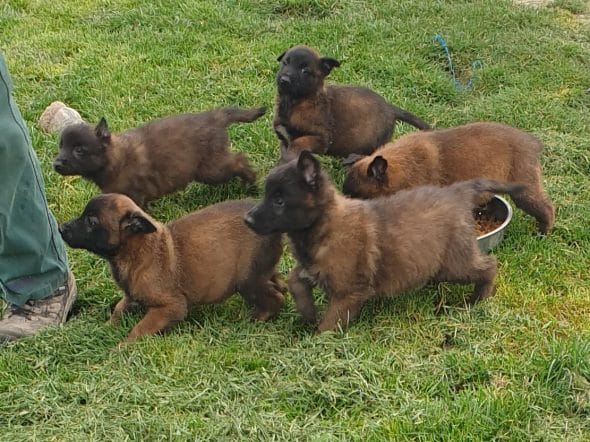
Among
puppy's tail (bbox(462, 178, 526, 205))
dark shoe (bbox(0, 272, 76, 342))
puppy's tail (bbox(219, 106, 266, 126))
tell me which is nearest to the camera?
dark shoe (bbox(0, 272, 76, 342))

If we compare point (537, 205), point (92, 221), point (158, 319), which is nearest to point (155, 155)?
point (92, 221)

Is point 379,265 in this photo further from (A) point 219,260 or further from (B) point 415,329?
(A) point 219,260

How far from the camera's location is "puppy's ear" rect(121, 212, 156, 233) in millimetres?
5039

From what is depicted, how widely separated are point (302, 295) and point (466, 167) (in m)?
1.80

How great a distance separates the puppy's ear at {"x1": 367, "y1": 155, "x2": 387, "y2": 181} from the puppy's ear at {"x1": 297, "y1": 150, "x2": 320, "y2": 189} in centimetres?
111

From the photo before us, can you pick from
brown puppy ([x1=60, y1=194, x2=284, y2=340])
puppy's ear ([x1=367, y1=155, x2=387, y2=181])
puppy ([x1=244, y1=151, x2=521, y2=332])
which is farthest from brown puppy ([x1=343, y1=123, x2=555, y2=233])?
brown puppy ([x1=60, y1=194, x2=284, y2=340])

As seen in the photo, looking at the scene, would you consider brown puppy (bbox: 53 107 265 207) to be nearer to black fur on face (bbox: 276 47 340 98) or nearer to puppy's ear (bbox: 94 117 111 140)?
puppy's ear (bbox: 94 117 111 140)

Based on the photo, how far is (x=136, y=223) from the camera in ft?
16.6

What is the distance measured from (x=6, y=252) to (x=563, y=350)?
Result: 3292 millimetres

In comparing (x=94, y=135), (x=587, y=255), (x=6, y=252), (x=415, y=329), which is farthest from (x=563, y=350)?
(x=94, y=135)

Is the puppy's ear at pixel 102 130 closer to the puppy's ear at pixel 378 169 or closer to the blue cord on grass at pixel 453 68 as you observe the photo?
the puppy's ear at pixel 378 169

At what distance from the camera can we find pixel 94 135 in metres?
6.53

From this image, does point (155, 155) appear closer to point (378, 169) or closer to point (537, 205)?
point (378, 169)

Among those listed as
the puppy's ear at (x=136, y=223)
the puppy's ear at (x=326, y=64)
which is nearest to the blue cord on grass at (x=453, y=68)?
the puppy's ear at (x=326, y=64)
